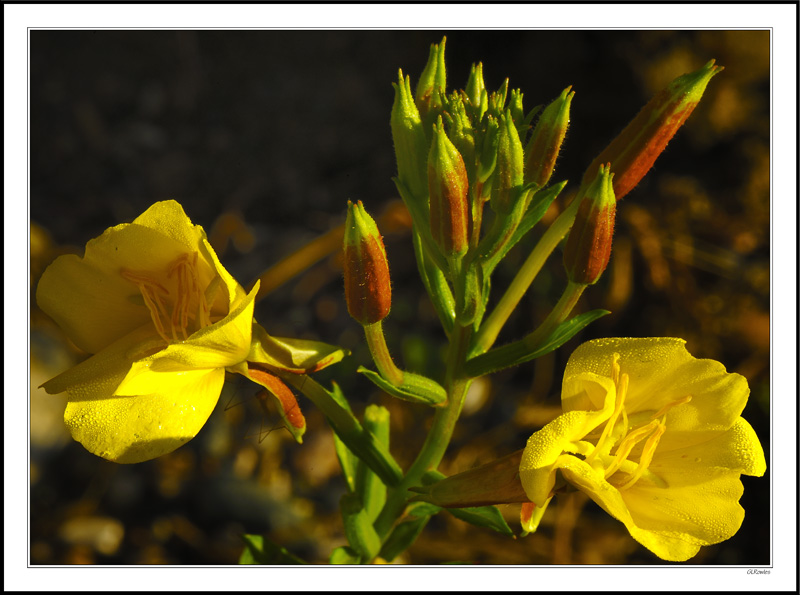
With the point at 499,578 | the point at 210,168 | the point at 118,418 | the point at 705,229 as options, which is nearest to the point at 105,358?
the point at 118,418

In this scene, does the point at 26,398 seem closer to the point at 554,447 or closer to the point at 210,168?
the point at 554,447

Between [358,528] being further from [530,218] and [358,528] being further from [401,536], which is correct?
[530,218]

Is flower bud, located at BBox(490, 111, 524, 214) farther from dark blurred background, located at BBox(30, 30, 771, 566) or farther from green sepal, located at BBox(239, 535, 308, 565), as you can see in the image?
dark blurred background, located at BBox(30, 30, 771, 566)

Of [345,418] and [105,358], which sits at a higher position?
[105,358]

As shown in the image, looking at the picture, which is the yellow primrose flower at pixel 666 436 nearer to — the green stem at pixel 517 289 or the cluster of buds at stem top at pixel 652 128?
the green stem at pixel 517 289

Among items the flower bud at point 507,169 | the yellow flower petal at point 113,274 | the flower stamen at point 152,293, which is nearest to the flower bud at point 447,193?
the flower bud at point 507,169

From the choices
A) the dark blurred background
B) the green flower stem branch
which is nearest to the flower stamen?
the green flower stem branch

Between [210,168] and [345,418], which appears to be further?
[210,168]
